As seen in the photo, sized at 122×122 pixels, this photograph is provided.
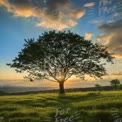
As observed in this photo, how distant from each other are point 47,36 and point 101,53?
13.1 m

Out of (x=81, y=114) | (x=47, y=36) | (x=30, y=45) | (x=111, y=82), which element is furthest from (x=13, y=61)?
(x=81, y=114)

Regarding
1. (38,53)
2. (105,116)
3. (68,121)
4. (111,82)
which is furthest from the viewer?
(111,82)

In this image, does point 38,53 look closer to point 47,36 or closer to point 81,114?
point 47,36

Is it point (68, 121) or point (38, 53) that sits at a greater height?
point (38, 53)

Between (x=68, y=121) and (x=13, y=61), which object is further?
(x=13, y=61)

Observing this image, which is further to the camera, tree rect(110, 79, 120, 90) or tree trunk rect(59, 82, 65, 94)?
tree rect(110, 79, 120, 90)

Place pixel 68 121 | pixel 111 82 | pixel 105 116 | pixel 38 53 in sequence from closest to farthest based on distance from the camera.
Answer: pixel 68 121
pixel 105 116
pixel 38 53
pixel 111 82

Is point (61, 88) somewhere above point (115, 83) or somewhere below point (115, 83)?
below

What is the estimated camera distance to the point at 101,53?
66562 millimetres

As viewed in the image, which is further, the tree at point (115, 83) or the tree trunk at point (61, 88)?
the tree at point (115, 83)

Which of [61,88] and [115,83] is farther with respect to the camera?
[115,83]

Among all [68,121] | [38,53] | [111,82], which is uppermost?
[38,53]

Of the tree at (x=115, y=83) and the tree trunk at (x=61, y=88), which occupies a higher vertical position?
the tree at (x=115, y=83)

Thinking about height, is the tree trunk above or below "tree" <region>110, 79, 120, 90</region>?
below
